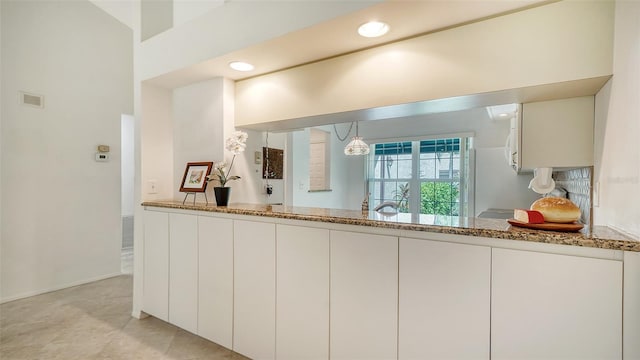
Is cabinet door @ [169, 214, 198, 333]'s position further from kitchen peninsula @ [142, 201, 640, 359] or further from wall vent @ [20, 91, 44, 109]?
wall vent @ [20, 91, 44, 109]

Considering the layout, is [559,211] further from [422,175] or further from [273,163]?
[422,175]

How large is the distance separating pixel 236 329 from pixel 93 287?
2.52 meters

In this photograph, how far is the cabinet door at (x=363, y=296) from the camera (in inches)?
59.0

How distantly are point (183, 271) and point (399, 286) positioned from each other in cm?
170

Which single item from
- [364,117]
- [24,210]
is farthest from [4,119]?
[364,117]

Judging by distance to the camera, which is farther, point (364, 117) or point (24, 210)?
point (24, 210)

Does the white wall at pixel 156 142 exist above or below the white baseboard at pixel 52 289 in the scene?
above

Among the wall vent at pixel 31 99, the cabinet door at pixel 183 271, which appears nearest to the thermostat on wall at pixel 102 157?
the wall vent at pixel 31 99

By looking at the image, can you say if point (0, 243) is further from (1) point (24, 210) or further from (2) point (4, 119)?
(2) point (4, 119)

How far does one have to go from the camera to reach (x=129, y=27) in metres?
4.05

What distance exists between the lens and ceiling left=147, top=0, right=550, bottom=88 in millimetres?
1437

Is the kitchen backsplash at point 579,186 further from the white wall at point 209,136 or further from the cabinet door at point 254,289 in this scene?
the white wall at point 209,136

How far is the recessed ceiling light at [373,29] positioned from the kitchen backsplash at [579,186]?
130 centimetres

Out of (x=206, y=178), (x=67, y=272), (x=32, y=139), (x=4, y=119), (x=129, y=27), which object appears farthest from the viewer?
(x=129, y=27)
